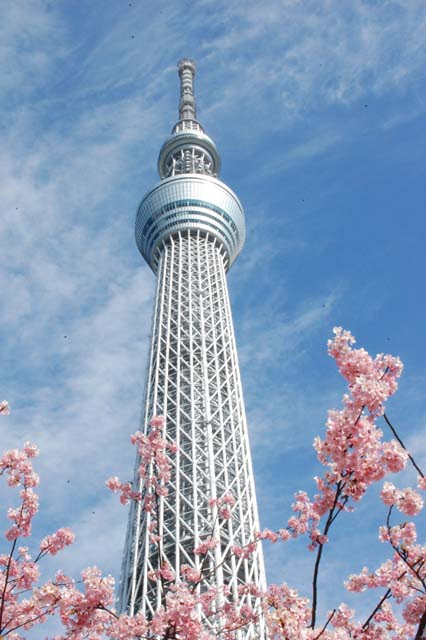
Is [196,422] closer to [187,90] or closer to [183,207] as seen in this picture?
[183,207]

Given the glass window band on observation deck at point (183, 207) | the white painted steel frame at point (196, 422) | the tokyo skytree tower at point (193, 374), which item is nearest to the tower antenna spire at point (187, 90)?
the tokyo skytree tower at point (193, 374)

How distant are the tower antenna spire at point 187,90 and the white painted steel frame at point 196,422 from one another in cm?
1989

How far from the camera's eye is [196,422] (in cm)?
4338

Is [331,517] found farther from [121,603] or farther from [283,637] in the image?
[121,603]

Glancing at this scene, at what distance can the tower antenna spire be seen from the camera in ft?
230

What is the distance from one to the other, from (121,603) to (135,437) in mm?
28112

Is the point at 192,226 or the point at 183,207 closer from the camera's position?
the point at 192,226

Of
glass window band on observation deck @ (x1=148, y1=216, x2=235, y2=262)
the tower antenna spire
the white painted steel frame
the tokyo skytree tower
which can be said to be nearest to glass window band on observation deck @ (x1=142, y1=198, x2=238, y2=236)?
the tokyo skytree tower

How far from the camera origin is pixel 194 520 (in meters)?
37.7

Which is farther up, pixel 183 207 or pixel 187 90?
pixel 187 90

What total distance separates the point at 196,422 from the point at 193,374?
13.8 feet

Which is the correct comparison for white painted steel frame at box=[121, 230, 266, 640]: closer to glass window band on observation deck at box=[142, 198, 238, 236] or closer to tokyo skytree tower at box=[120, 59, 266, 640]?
tokyo skytree tower at box=[120, 59, 266, 640]

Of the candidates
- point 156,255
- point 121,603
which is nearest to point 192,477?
point 121,603

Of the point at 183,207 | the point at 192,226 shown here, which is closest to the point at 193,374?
the point at 192,226
